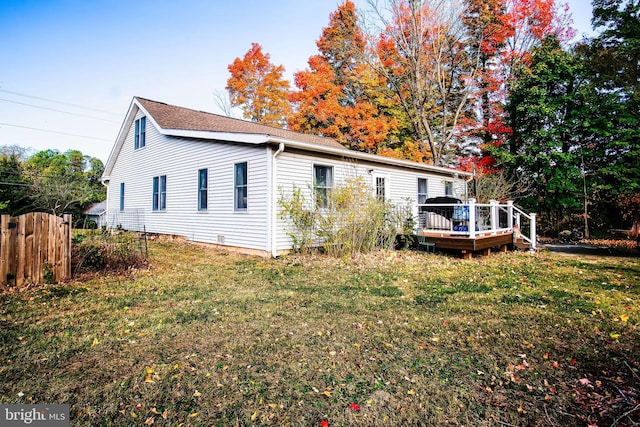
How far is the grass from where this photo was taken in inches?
88.0

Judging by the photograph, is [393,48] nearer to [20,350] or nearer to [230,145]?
[230,145]

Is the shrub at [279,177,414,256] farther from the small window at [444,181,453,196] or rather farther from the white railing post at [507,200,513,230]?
the small window at [444,181,453,196]

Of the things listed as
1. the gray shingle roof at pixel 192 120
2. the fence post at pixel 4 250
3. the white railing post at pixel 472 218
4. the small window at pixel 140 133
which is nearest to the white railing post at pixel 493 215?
the white railing post at pixel 472 218

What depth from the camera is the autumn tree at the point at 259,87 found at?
22109mm

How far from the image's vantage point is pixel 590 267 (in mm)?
7531

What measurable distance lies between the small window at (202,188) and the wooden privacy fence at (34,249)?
5.43 meters

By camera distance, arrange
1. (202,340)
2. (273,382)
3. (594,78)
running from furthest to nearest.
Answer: (594,78) < (202,340) < (273,382)

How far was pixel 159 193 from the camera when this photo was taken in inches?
527

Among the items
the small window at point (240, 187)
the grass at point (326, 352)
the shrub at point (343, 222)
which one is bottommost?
the grass at point (326, 352)

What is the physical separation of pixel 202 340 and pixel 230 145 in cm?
753

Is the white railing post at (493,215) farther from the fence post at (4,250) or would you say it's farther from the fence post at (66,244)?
the fence post at (4,250)

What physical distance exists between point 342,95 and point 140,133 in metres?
12.4

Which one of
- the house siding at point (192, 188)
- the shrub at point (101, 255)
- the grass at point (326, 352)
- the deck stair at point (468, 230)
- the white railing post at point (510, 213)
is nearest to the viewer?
the grass at point (326, 352)

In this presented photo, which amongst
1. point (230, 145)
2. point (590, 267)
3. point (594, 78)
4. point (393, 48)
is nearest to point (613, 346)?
point (590, 267)
